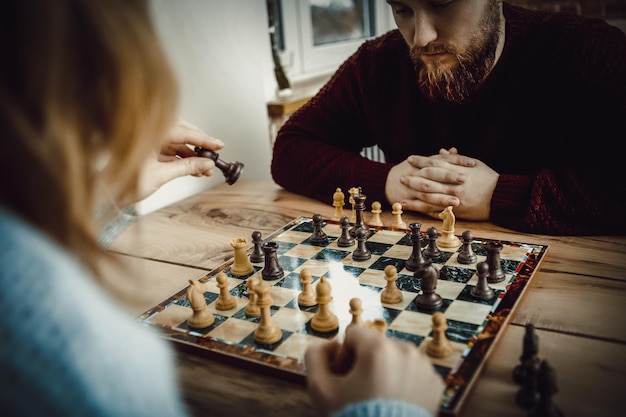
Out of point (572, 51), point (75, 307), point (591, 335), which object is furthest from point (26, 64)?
point (572, 51)

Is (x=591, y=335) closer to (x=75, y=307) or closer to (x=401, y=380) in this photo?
(x=401, y=380)

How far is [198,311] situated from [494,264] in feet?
1.98

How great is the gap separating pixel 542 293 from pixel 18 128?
97 centimetres

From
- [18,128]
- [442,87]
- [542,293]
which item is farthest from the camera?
[442,87]

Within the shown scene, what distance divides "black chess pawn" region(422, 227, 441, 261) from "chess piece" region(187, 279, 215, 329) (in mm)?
526

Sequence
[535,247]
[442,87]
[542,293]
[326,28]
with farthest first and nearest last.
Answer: [326,28], [442,87], [535,247], [542,293]

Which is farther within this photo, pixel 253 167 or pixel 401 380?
pixel 253 167

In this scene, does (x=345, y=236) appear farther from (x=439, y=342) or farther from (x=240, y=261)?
(x=439, y=342)

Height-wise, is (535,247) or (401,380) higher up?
(401,380)

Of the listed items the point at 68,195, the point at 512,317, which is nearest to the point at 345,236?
the point at 512,317

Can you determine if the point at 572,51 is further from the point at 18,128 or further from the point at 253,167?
the point at 18,128

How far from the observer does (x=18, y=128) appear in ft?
1.71

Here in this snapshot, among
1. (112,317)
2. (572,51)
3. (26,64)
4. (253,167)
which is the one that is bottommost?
(253,167)

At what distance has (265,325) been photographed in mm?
1007
